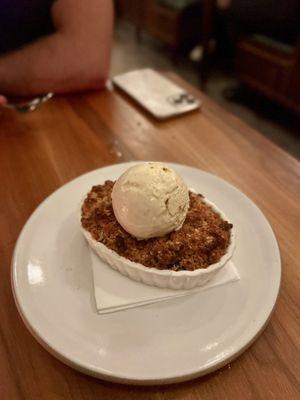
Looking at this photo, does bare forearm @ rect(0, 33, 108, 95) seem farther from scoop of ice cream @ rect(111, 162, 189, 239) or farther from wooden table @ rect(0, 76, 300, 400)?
scoop of ice cream @ rect(111, 162, 189, 239)

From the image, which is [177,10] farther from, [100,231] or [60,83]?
[100,231]

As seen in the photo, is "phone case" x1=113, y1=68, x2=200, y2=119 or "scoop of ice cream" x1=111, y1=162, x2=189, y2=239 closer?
"scoop of ice cream" x1=111, y1=162, x2=189, y2=239

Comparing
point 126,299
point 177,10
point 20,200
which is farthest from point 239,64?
point 126,299

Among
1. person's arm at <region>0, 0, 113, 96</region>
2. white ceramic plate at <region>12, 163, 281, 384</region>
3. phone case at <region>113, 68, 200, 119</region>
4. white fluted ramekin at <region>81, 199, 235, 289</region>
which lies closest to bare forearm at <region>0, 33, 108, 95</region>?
person's arm at <region>0, 0, 113, 96</region>

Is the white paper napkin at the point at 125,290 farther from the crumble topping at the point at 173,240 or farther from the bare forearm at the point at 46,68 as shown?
the bare forearm at the point at 46,68

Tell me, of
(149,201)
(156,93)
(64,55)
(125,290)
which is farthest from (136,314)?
(64,55)

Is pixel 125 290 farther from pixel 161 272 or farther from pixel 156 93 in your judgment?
pixel 156 93
